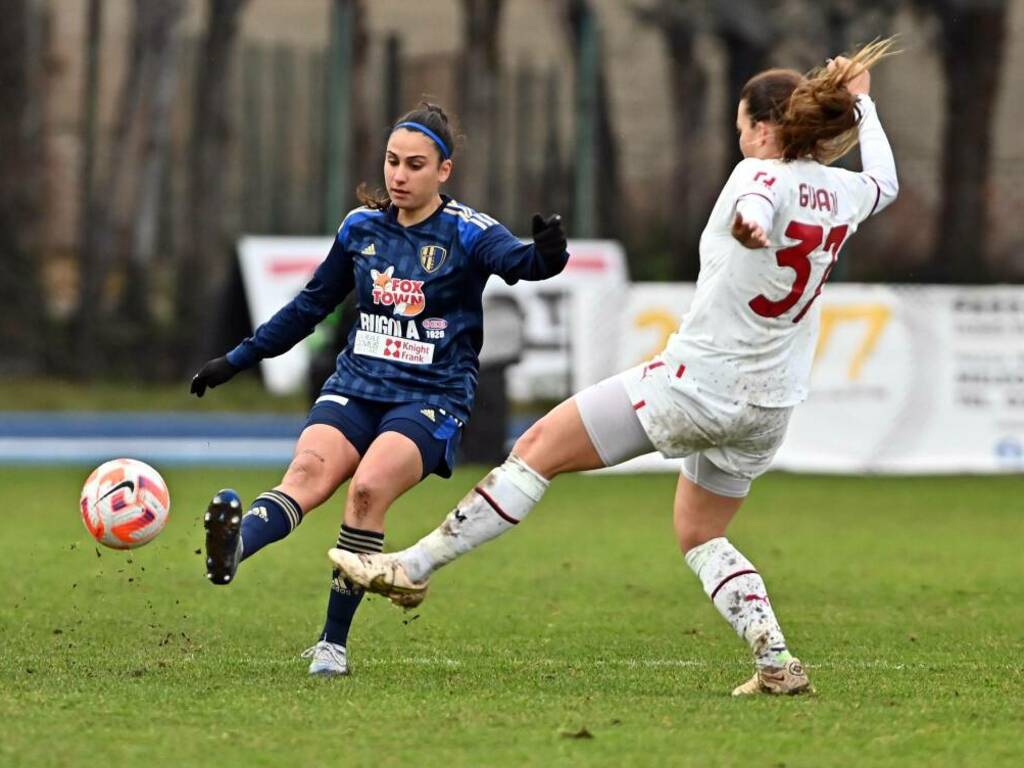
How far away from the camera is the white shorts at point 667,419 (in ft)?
18.7

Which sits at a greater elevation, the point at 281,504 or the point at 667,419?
the point at 667,419

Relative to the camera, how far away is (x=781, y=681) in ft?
19.2

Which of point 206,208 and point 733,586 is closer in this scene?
point 733,586

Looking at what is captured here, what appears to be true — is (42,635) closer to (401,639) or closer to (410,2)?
(401,639)

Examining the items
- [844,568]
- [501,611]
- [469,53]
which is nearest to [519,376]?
[469,53]

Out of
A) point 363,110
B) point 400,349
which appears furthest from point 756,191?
point 363,110

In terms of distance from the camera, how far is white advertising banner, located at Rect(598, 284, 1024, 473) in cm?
1599

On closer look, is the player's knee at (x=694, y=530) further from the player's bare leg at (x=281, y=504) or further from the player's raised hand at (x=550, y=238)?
the player's bare leg at (x=281, y=504)

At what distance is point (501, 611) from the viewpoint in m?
8.27

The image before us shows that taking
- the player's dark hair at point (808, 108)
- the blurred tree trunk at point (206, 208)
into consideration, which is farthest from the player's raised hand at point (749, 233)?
the blurred tree trunk at point (206, 208)

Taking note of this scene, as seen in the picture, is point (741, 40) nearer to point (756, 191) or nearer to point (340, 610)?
point (340, 610)

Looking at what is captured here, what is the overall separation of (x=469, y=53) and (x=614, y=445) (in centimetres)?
1647

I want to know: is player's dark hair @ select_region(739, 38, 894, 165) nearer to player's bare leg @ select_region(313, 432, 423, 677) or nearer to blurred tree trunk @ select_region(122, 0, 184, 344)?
player's bare leg @ select_region(313, 432, 423, 677)

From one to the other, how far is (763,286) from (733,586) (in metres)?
0.92
